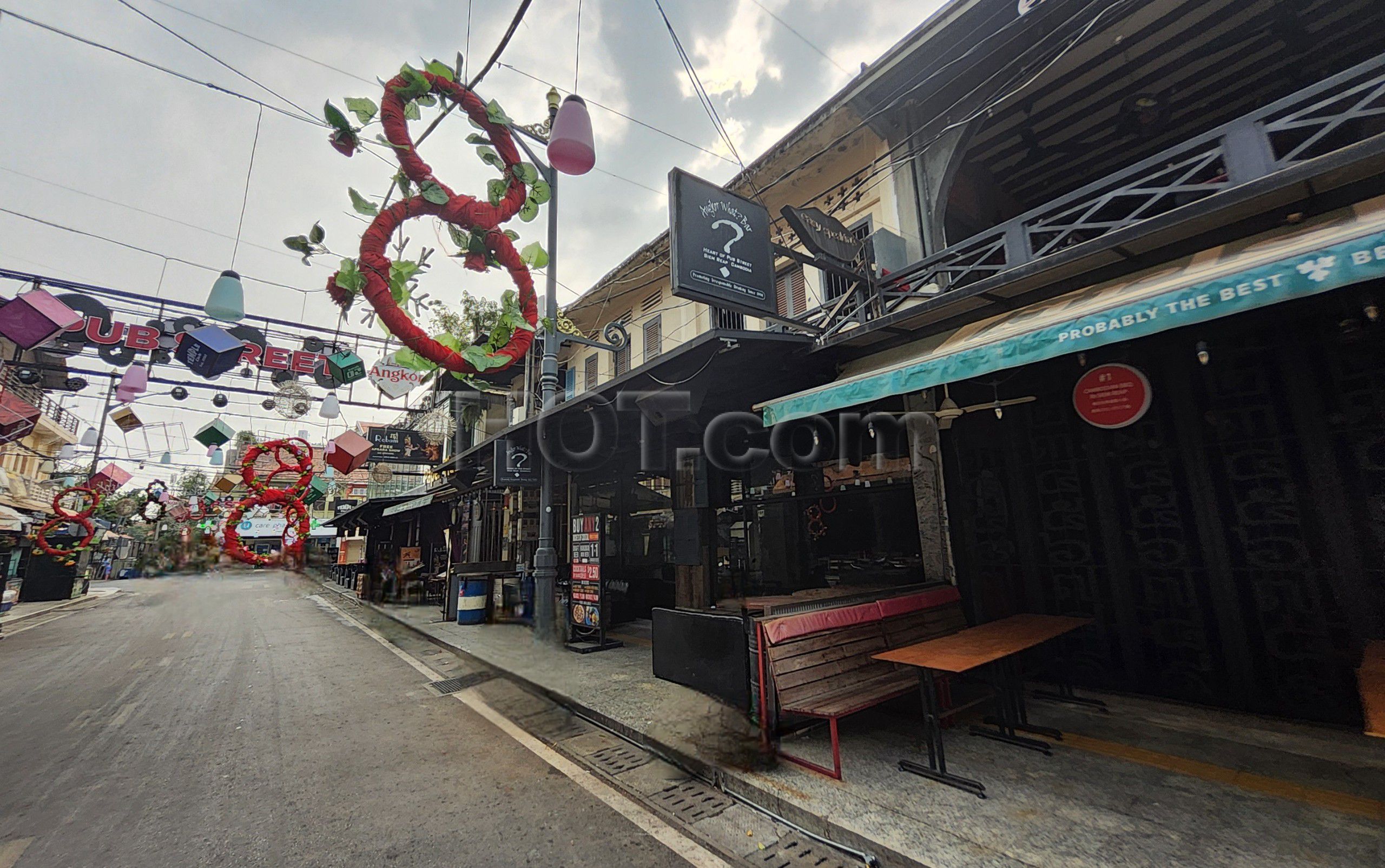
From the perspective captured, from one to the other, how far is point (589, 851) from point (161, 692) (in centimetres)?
789

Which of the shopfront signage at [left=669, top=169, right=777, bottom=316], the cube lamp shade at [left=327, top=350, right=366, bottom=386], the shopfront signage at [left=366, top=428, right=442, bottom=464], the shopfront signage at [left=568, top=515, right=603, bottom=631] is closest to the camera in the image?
Result: the shopfront signage at [left=669, top=169, right=777, bottom=316]

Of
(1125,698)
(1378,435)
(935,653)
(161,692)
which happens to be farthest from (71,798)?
(1378,435)

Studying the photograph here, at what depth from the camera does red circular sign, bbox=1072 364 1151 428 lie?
556 centimetres

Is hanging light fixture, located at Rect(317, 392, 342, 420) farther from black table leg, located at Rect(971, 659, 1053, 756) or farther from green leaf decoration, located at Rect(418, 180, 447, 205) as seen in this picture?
black table leg, located at Rect(971, 659, 1053, 756)

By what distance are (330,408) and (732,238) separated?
12812 mm

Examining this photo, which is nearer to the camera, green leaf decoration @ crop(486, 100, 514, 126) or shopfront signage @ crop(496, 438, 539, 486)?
green leaf decoration @ crop(486, 100, 514, 126)

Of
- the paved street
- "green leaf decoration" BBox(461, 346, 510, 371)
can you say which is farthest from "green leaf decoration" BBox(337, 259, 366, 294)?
the paved street

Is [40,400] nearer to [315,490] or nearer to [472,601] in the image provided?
[315,490]

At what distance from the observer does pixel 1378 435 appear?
4680 mm

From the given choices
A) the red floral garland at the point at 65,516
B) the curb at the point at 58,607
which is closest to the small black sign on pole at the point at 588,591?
the red floral garland at the point at 65,516

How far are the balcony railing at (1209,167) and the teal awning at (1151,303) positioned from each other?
0.57m

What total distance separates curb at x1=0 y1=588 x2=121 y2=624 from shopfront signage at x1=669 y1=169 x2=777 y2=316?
23730mm

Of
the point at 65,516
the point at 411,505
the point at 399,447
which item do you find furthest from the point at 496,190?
the point at 65,516

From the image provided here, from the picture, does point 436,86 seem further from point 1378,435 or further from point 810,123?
point 1378,435
